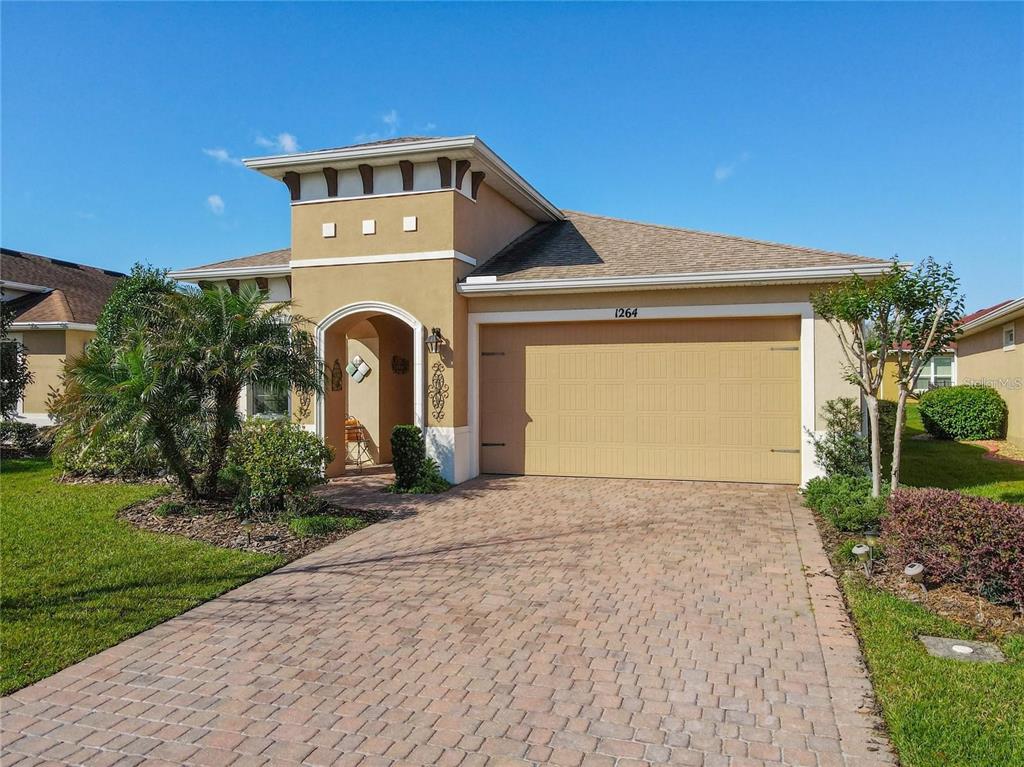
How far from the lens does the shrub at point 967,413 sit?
1655 centimetres

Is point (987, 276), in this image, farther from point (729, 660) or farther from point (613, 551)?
point (729, 660)

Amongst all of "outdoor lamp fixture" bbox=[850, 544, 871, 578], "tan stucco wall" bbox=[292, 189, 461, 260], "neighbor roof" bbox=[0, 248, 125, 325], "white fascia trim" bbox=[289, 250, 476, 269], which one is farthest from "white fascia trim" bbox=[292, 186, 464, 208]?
"neighbor roof" bbox=[0, 248, 125, 325]

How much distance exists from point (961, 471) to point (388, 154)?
11.6 metres

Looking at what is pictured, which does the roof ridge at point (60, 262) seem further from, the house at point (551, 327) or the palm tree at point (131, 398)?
the palm tree at point (131, 398)

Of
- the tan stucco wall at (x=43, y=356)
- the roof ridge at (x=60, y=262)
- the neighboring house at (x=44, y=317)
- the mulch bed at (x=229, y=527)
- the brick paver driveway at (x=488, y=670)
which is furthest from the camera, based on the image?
the roof ridge at (x=60, y=262)

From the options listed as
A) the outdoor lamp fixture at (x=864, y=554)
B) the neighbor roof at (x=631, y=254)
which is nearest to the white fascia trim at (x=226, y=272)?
the neighbor roof at (x=631, y=254)

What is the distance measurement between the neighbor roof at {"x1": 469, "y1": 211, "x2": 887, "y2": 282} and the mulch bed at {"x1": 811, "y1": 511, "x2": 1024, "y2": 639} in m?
5.43

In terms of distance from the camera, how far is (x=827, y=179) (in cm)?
1395

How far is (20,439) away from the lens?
15.4m

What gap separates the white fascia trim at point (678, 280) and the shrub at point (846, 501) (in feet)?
9.77

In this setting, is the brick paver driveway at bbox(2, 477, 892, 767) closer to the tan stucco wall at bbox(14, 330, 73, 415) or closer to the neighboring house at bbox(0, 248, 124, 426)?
the neighboring house at bbox(0, 248, 124, 426)

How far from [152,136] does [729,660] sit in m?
12.8

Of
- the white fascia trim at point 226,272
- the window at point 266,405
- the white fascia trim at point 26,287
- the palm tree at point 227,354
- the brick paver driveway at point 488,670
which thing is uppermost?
the white fascia trim at point 26,287

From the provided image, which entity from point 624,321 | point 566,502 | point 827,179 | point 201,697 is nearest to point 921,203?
point 827,179
